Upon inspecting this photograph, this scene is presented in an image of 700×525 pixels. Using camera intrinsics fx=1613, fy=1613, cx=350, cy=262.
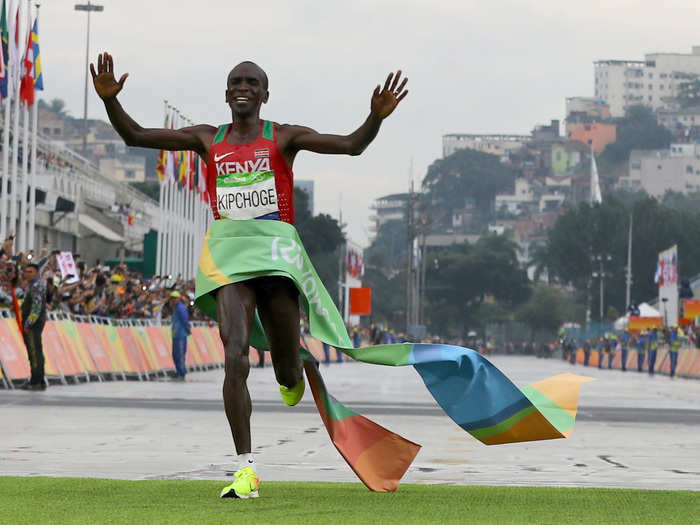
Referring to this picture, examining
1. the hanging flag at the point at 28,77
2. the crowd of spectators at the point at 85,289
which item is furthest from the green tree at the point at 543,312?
the hanging flag at the point at 28,77

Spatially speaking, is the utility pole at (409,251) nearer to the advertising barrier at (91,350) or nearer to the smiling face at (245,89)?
the advertising barrier at (91,350)

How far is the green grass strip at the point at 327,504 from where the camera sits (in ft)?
23.6

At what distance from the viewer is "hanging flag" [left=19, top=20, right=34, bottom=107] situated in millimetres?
38188

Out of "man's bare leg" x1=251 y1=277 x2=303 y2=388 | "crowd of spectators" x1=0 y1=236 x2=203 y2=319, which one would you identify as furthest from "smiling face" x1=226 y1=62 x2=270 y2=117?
"crowd of spectators" x1=0 y1=236 x2=203 y2=319

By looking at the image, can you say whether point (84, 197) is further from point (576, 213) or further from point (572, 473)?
point (576, 213)

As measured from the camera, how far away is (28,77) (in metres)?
38.8

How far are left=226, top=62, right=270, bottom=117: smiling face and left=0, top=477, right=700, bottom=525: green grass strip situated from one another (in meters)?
2.08

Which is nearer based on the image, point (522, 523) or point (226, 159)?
point (522, 523)

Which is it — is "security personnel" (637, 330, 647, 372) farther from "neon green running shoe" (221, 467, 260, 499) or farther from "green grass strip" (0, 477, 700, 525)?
"neon green running shoe" (221, 467, 260, 499)

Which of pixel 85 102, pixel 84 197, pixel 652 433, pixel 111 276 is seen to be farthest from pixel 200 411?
pixel 85 102

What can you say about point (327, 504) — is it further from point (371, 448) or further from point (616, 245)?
point (616, 245)

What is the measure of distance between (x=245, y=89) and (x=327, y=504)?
2336 mm

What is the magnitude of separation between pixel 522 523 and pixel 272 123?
9.60ft

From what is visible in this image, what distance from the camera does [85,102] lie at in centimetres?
10806
